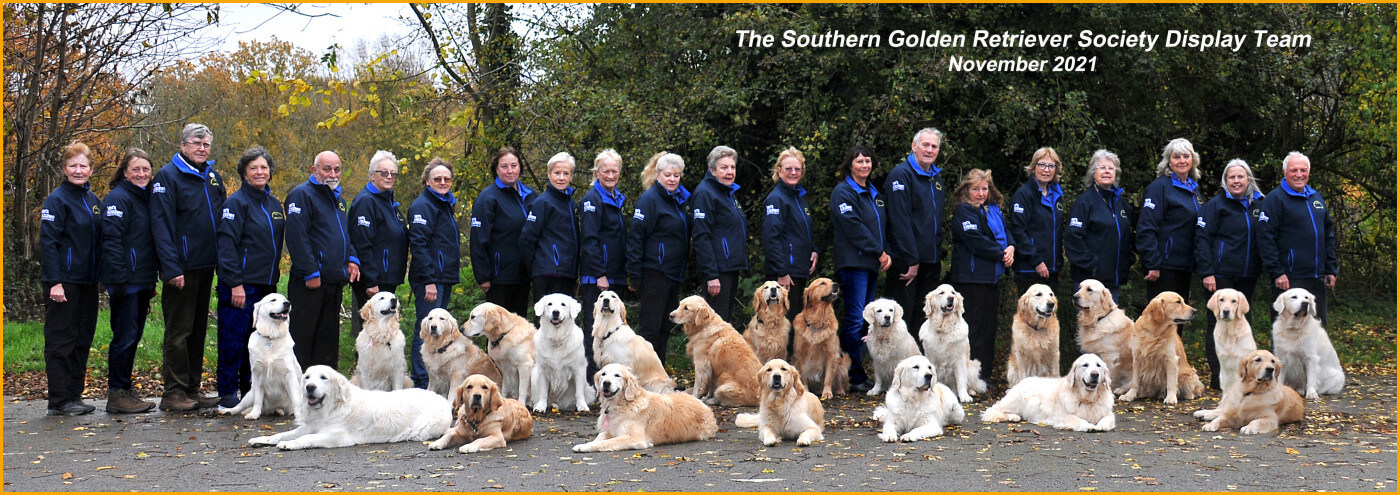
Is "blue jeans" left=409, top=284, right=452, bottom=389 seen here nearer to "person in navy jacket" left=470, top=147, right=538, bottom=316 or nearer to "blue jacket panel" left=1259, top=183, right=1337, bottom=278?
"person in navy jacket" left=470, top=147, right=538, bottom=316

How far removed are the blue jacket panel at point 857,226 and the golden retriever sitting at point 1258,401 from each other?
256 centimetres

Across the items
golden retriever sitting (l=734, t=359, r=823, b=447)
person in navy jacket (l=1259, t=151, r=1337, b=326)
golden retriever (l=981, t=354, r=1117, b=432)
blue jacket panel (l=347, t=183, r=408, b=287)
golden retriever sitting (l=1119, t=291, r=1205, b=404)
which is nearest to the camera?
golden retriever sitting (l=734, t=359, r=823, b=447)

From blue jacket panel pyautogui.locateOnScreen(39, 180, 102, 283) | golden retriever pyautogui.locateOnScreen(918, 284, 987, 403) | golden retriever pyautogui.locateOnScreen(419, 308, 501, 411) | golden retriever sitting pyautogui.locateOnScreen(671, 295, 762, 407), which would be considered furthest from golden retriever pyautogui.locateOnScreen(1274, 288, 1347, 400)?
blue jacket panel pyautogui.locateOnScreen(39, 180, 102, 283)

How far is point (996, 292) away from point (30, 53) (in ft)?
35.5

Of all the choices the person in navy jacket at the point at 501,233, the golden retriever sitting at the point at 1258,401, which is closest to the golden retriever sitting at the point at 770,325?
the person in navy jacket at the point at 501,233

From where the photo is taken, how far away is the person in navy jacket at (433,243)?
7.97 meters

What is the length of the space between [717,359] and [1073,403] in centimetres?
234

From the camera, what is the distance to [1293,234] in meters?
8.16

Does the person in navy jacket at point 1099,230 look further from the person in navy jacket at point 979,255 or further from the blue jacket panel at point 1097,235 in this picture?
the person in navy jacket at point 979,255

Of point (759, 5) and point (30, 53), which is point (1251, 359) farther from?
point (30, 53)

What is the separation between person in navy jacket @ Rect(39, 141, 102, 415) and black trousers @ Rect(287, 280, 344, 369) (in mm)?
1265

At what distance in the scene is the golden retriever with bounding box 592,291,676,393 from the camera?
289 inches

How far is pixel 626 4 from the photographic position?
1142 centimetres

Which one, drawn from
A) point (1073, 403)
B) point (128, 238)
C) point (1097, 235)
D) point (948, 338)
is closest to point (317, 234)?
point (128, 238)
